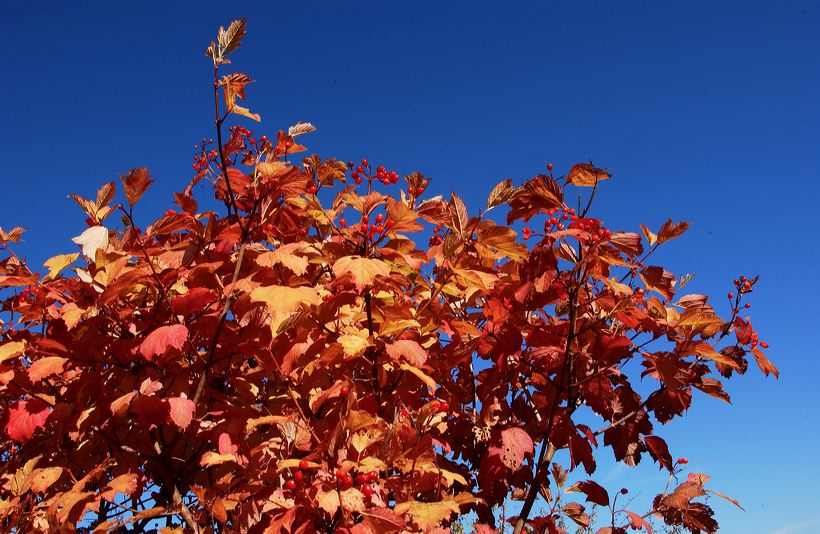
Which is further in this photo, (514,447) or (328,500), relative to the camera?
(514,447)

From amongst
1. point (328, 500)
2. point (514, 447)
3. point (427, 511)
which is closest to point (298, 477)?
point (328, 500)

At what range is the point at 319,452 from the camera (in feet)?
7.56

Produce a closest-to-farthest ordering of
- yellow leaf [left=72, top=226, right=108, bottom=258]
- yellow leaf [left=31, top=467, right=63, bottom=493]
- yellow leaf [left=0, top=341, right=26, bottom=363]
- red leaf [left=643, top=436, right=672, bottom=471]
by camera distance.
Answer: yellow leaf [left=72, top=226, right=108, bottom=258]
yellow leaf [left=31, top=467, right=63, bottom=493]
yellow leaf [left=0, top=341, right=26, bottom=363]
red leaf [left=643, top=436, right=672, bottom=471]

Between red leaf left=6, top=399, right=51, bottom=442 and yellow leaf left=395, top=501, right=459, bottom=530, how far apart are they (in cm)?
189

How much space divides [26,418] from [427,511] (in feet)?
6.75

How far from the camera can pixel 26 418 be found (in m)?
2.92

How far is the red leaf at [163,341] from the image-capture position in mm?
2457

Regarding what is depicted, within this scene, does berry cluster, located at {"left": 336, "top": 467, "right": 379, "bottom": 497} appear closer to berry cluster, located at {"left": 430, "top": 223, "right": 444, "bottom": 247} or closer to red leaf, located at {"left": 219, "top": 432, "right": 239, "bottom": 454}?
red leaf, located at {"left": 219, "top": 432, "right": 239, "bottom": 454}

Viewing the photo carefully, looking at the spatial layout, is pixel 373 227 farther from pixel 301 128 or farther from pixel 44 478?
Result: pixel 44 478

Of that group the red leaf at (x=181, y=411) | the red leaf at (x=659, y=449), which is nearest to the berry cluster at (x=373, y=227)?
the red leaf at (x=181, y=411)

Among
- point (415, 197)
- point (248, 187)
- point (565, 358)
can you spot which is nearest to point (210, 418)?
point (248, 187)

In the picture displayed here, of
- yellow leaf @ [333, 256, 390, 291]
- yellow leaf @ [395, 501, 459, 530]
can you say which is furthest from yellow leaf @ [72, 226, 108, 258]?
yellow leaf @ [395, 501, 459, 530]

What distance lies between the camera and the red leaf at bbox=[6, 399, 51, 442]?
2863 mm

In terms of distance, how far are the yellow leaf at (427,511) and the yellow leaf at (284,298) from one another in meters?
0.83
